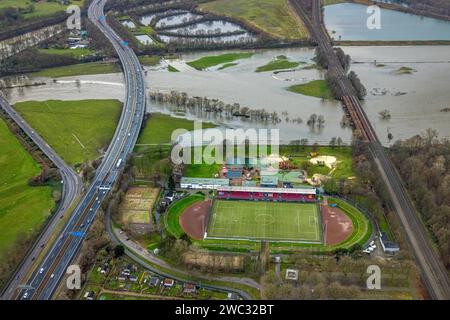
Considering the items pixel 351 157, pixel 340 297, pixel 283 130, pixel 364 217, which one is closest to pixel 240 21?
pixel 283 130

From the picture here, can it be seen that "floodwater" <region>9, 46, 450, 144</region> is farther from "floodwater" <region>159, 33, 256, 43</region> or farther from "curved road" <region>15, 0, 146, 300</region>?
"floodwater" <region>159, 33, 256, 43</region>

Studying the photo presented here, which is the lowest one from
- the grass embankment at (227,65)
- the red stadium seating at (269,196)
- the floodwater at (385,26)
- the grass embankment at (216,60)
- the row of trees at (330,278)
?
the row of trees at (330,278)

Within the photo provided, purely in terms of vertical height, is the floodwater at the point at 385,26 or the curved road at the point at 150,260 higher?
the floodwater at the point at 385,26

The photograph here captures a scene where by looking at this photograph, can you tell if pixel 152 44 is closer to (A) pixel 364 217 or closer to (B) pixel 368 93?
(B) pixel 368 93

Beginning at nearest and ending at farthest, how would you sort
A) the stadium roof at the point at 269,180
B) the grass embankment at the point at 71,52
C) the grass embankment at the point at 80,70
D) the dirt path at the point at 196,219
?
1. the dirt path at the point at 196,219
2. the stadium roof at the point at 269,180
3. the grass embankment at the point at 80,70
4. the grass embankment at the point at 71,52

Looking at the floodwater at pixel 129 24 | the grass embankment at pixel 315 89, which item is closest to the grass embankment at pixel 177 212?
the grass embankment at pixel 315 89

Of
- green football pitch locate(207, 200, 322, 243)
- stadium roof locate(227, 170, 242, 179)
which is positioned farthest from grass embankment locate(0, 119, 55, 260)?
stadium roof locate(227, 170, 242, 179)

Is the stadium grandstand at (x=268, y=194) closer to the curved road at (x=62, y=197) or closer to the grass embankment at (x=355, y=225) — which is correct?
the grass embankment at (x=355, y=225)
